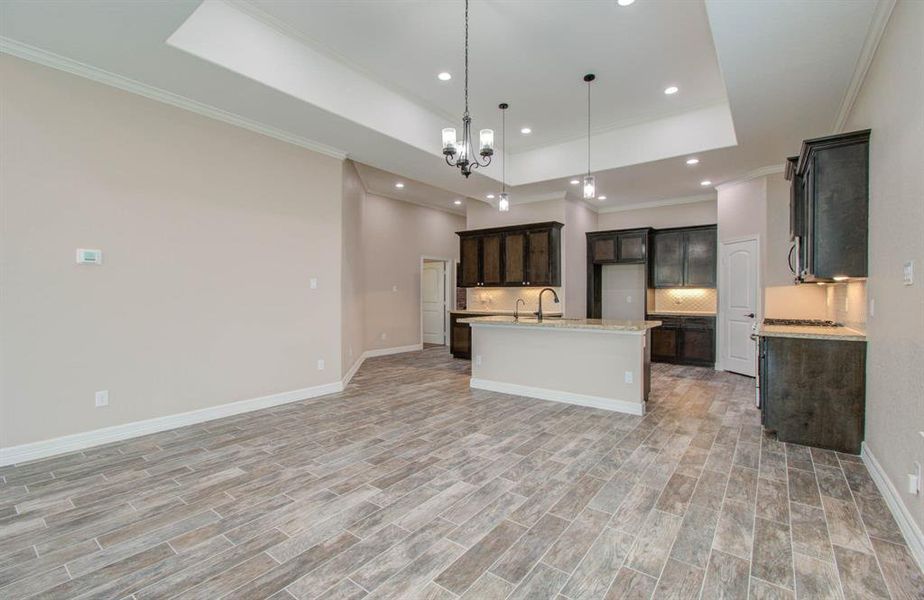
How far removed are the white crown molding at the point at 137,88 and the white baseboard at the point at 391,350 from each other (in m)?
4.23

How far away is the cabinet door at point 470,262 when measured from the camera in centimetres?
794

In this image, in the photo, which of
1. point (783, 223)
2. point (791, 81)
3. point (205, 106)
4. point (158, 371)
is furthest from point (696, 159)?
point (158, 371)

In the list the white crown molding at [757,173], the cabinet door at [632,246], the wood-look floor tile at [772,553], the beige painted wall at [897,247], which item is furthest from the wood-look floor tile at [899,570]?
the cabinet door at [632,246]

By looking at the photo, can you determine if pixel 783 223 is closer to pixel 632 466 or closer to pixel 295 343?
pixel 632 466

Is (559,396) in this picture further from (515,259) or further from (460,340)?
(460,340)

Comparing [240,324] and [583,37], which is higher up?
[583,37]

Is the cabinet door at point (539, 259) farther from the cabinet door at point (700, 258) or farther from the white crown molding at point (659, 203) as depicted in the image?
the cabinet door at point (700, 258)

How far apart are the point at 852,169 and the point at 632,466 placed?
8.73 feet

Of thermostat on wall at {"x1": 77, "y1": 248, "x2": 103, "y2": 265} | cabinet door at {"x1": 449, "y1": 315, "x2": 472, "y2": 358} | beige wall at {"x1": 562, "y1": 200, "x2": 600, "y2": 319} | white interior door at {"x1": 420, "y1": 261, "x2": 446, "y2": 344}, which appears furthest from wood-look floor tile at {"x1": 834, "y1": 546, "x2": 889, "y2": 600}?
white interior door at {"x1": 420, "y1": 261, "x2": 446, "y2": 344}

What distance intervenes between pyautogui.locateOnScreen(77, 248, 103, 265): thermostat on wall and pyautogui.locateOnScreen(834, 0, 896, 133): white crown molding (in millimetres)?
5762

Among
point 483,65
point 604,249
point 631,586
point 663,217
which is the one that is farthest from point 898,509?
point 663,217

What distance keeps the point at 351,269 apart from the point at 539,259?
3213 millimetres

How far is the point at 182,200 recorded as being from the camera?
388 centimetres

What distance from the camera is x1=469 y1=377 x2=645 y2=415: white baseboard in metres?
4.25
